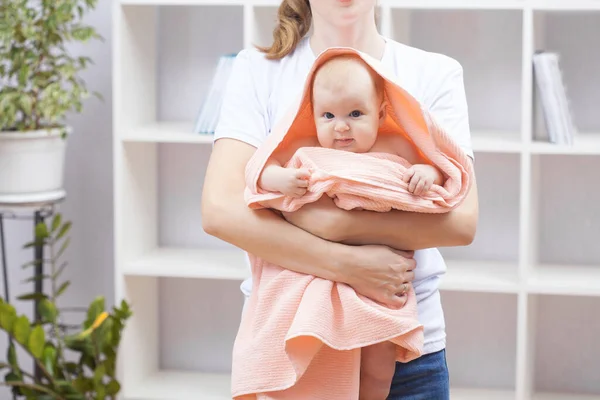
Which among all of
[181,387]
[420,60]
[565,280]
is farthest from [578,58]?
[181,387]

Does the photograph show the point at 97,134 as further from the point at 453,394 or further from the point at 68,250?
the point at 453,394

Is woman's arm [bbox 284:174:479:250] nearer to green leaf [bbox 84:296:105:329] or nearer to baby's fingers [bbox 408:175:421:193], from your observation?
baby's fingers [bbox 408:175:421:193]

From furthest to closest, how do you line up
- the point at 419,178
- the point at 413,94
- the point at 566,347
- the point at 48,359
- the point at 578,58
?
the point at 566,347, the point at 578,58, the point at 48,359, the point at 413,94, the point at 419,178

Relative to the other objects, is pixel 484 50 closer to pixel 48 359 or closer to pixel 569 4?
pixel 569 4

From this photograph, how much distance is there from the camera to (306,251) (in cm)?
133

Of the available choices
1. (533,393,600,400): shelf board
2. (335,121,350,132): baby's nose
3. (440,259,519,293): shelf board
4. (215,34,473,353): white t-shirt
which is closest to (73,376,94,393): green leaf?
(440,259,519,293): shelf board

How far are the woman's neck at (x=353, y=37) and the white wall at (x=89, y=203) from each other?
1.68 meters

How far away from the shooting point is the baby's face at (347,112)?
1282 millimetres

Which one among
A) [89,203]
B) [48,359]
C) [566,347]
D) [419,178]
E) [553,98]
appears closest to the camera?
[419,178]

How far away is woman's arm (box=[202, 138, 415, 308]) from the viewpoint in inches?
51.8

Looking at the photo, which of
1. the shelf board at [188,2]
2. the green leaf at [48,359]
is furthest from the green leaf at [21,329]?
the shelf board at [188,2]

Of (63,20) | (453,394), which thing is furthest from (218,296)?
(63,20)

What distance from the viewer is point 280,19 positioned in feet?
5.26

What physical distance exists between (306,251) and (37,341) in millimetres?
1330
